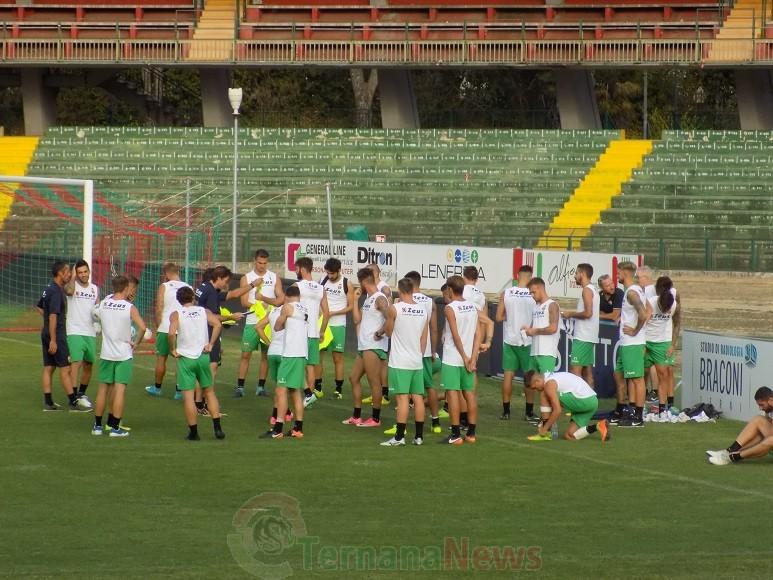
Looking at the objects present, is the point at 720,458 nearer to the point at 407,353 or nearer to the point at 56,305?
the point at 407,353

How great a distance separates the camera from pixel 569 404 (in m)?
14.9

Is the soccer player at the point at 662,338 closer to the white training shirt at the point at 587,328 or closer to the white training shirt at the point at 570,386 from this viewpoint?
the white training shirt at the point at 587,328

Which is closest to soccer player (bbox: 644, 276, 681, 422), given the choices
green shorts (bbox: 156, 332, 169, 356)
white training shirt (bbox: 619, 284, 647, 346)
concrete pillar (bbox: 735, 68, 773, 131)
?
white training shirt (bbox: 619, 284, 647, 346)

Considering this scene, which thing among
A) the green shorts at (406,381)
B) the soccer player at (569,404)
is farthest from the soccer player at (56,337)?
the soccer player at (569,404)

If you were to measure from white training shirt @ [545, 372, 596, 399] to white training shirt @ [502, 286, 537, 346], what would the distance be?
1.61 m

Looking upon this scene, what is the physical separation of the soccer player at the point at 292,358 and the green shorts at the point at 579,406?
276 cm

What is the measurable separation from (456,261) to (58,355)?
9.74m

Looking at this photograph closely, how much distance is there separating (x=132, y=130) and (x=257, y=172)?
4812 mm

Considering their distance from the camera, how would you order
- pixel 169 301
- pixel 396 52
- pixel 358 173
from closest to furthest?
pixel 169 301 → pixel 358 173 → pixel 396 52

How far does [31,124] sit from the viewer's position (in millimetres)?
41562

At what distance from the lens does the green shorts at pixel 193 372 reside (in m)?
14.3

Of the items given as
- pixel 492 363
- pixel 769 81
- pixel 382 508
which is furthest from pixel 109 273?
pixel 769 81

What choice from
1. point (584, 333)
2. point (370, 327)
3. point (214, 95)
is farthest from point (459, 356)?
point (214, 95)

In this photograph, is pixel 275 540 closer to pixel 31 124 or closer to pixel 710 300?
pixel 710 300
